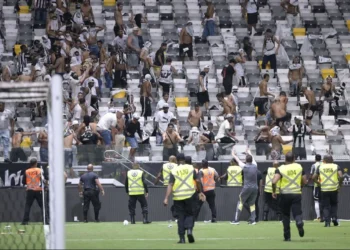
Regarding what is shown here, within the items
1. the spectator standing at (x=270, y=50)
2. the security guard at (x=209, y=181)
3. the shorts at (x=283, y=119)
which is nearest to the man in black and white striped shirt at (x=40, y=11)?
the spectator standing at (x=270, y=50)

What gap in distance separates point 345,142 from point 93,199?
9.32m

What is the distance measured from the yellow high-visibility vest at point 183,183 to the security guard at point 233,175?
451 inches

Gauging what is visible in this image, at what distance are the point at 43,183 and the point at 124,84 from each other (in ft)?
26.7

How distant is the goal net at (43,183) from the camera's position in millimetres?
17484

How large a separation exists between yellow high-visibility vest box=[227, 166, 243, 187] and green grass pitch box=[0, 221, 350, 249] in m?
2.61

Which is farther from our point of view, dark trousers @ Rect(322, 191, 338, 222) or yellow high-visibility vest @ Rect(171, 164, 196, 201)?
dark trousers @ Rect(322, 191, 338, 222)

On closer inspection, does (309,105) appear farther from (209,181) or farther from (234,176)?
(209,181)

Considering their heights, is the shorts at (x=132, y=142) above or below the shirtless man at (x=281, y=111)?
below

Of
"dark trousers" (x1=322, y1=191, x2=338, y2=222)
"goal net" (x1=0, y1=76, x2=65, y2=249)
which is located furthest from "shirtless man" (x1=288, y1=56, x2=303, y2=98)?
"dark trousers" (x1=322, y1=191, x2=338, y2=222)

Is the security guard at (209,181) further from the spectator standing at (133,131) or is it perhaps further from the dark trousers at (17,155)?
the dark trousers at (17,155)

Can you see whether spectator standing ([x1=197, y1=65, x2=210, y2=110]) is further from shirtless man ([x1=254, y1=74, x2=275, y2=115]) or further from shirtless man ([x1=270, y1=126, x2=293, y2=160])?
shirtless man ([x1=270, y1=126, x2=293, y2=160])

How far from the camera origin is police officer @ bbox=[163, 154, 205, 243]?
23.9 m

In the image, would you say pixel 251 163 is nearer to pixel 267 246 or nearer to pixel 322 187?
pixel 322 187

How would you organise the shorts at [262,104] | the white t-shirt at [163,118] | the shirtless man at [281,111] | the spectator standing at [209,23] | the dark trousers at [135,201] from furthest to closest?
the spectator standing at [209,23], the shorts at [262,104], the shirtless man at [281,111], the white t-shirt at [163,118], the dark trousers at [135,201]
